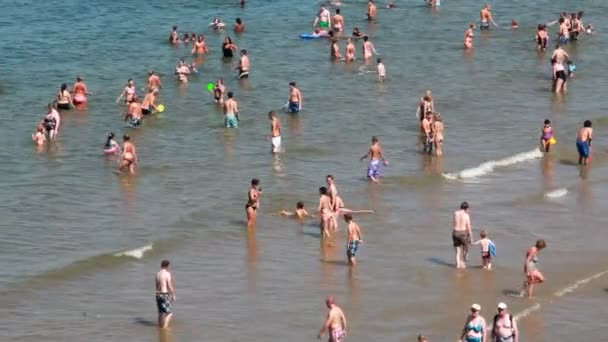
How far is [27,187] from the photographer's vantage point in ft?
112

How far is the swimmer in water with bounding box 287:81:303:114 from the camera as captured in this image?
133ft

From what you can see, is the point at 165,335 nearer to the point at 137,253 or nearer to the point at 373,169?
the point at 137,253

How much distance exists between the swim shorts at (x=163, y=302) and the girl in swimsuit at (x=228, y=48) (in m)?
24.7

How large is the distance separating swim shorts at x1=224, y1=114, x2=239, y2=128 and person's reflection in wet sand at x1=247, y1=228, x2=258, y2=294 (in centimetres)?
921

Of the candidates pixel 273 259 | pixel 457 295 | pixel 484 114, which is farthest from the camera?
pixel 484 114

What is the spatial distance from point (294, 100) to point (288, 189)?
7.61 metres

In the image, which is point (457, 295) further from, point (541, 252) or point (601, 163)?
point (601, 163)

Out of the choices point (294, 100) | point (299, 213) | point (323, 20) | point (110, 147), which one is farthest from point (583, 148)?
point (323, 20)

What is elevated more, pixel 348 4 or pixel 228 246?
pixel 348 4

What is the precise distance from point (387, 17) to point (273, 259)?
95.2ft

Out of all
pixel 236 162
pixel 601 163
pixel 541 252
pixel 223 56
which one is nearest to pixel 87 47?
pixel 223 56

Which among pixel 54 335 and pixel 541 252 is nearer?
pixel 54 335

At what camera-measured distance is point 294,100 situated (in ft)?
134

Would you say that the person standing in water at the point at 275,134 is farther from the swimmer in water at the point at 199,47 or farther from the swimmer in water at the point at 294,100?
the swimmer in water at the point at 199,47
